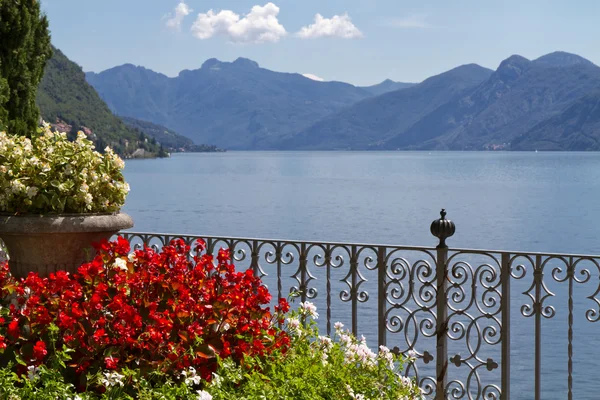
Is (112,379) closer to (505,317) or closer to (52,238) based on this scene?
(52,238)

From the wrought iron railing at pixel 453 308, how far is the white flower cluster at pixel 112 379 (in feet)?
8.69

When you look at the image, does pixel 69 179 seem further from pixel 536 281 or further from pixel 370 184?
pixel 370 184

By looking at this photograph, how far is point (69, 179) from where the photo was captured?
5180 mm

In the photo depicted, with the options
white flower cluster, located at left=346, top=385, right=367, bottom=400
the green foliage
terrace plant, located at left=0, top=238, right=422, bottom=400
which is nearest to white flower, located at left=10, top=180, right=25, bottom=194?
terrace plant, located at left=0, top=238, right=422, bottom=400

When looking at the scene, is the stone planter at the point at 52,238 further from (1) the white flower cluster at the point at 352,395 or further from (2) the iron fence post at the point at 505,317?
(2) the iron fence post at the point at 505,317

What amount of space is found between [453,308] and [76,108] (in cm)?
11593

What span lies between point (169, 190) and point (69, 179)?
240ft

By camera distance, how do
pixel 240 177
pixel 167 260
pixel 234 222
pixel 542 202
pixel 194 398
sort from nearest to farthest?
1. pixel 194 398
2. pixel 167 260
3. pixel 234 222
4. pixel 542 202
5. pixel 240 177

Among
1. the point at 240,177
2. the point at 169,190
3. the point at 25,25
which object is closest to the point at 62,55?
the point at 240,177

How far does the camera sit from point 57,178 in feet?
17.0

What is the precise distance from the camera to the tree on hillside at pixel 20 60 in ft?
29.2

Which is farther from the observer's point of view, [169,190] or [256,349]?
[169,190]

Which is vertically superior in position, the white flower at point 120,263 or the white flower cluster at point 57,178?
the white flower cluster at point 57,178

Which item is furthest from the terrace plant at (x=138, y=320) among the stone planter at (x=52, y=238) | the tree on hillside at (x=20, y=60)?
the tree on hillside at (x=20, y=60)
